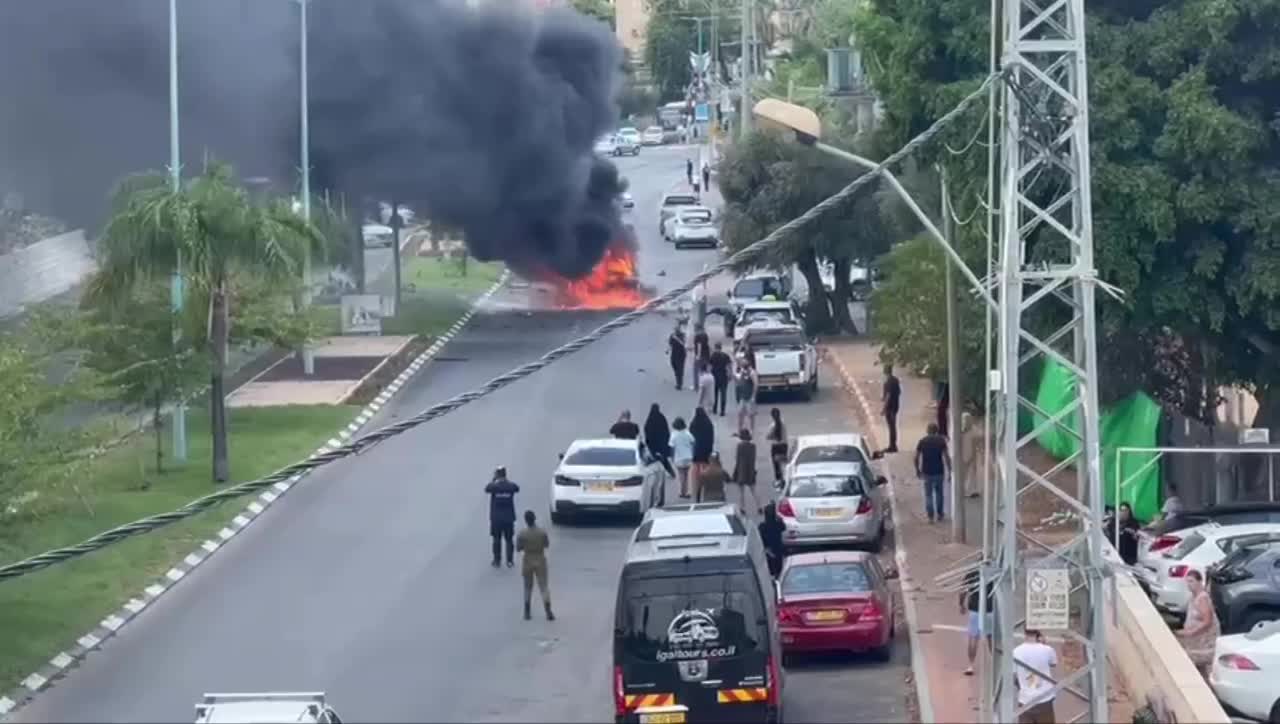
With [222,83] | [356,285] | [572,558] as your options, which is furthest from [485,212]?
[572,558]

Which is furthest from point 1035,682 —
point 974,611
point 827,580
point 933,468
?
point 933,468

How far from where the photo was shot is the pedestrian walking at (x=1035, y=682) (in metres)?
18.2

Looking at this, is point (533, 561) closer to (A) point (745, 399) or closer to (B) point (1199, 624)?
(B) point (1199, 624)

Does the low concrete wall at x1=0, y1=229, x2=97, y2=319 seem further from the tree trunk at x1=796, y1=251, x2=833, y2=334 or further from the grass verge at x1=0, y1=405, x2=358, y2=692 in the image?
the tree trunk at x1=796, y1=251, x2=833, y2=334

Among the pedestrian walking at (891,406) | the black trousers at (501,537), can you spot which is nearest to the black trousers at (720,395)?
the pedestrian walking at (891,406)

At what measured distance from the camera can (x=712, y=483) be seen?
30.7 metres

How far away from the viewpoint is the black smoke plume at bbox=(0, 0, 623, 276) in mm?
62938

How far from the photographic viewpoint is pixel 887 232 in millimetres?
53781

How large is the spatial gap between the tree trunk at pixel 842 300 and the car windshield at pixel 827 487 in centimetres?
2461

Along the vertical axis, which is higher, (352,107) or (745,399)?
(352,107)

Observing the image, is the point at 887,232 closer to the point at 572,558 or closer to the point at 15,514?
the point at 572,558

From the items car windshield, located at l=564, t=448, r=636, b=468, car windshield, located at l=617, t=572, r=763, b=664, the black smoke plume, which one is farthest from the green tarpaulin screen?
the black smoke plume

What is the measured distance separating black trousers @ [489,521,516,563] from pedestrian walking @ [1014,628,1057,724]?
11.2 metres

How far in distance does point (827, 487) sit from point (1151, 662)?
11.0 meters
